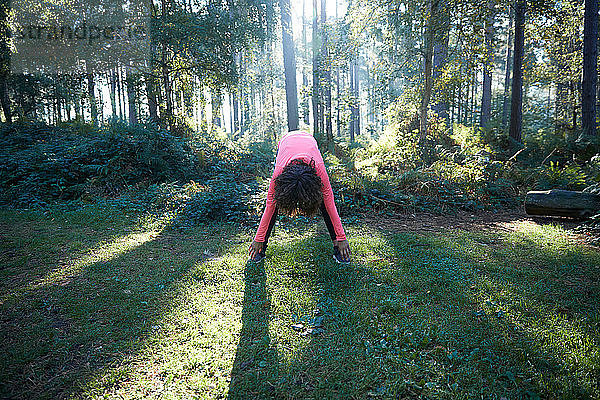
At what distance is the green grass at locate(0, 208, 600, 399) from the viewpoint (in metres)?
2.28

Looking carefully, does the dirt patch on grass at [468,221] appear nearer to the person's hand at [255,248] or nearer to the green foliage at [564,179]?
the green foliage at [564,179]

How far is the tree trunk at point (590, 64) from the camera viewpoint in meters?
9.42

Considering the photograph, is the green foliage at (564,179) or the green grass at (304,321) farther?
the green foliage at (564,179)

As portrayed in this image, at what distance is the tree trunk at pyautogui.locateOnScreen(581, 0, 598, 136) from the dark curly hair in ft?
34.2

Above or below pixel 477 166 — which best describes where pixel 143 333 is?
below

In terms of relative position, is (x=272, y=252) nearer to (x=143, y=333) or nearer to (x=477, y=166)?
(x=143, y=333)

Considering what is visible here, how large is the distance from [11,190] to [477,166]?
1178cm

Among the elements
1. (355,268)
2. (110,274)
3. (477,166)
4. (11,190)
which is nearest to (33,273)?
(110,274)

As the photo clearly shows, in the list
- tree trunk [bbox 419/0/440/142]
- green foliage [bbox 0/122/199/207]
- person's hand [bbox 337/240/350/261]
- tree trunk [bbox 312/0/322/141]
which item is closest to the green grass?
person's hand [bbox 337/240/350/261]

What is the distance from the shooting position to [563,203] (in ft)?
19.9

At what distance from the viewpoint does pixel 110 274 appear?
421 cm

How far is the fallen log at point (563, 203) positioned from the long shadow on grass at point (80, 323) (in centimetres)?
659

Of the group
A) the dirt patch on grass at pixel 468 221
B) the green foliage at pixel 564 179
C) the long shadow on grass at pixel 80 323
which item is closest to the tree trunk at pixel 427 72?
the green foliage at pixel 564 179

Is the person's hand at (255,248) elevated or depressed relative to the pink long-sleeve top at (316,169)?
depressed
